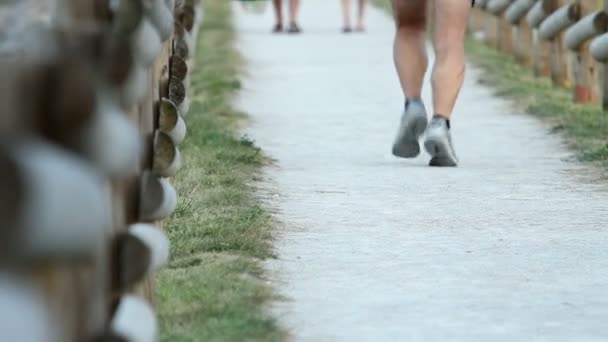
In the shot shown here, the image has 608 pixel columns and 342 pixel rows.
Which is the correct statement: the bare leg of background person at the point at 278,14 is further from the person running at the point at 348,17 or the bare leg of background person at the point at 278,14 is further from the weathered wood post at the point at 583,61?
the weathered wood post at the point at 583,61

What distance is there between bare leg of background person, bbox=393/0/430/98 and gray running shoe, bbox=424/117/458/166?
0.32 m

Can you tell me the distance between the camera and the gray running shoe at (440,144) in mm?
7824

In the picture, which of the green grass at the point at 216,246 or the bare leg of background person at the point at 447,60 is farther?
the bare leg of background person at the point at 447,60

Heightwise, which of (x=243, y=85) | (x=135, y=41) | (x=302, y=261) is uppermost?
(x=135, y=41)

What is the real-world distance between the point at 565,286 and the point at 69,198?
101 inches

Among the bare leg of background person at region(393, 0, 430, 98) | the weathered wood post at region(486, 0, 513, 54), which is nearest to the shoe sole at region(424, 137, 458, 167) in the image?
the bare leg of background person at region(393, 0, 430, 98)

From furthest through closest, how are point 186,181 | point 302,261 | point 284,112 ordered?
point 284,112 → point 186,181 → point 302,261

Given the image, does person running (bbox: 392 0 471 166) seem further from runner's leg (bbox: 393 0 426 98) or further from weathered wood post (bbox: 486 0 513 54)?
weathered wood post (bbox: 486 0 513 54)

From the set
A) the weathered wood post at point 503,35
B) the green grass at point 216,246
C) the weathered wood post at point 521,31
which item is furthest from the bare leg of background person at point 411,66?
the weathered wood post at point 503,35

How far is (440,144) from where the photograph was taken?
7.88m

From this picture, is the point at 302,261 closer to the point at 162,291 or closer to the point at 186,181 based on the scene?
the point at 162,291

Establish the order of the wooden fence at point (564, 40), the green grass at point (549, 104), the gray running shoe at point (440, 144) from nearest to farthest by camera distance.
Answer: the gray running shoe at point (440, 144) → the green grass at point (549, 104) → the wooden fence at point (564, 40)

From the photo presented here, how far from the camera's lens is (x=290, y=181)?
759 cm

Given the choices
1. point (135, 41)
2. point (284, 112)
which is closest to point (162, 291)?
point (135, 41)
